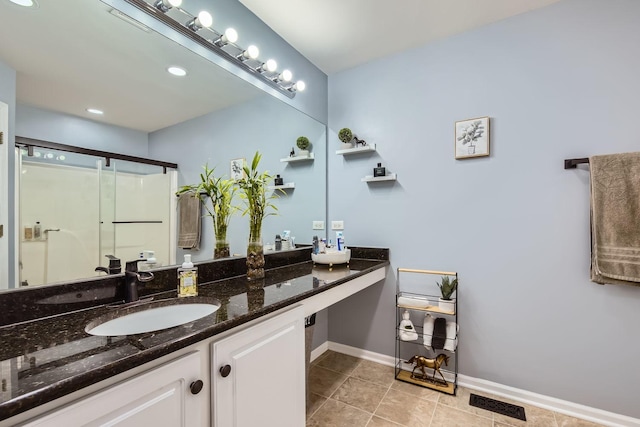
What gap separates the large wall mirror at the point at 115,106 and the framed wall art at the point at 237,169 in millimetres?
29

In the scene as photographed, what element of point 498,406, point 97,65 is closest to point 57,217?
point 97,65

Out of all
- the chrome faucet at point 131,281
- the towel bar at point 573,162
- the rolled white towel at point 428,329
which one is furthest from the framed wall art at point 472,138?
the chrome faucet at point 131,281

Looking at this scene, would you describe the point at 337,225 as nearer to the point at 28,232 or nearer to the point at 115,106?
the point at 115,106

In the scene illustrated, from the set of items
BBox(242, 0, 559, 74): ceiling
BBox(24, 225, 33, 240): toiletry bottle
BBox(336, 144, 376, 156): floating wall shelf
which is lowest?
BBox(24, 225, 33, 240): toiletry bottle

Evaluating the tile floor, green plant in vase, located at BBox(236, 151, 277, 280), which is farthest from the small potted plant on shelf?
the tile floor

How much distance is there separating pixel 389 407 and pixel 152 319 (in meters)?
1.49

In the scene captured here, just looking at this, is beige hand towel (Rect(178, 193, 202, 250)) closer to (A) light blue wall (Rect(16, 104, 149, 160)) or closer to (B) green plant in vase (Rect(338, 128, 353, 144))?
(A) light blue wall (Rect(16, 104, 149, 160))

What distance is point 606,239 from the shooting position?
156 cm

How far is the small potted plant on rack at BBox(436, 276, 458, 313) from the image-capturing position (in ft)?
6.35

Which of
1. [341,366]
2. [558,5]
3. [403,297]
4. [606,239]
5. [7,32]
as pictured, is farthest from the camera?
[341,366]

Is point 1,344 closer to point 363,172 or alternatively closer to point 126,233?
point 126,233

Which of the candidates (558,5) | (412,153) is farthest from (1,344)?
(558,5)

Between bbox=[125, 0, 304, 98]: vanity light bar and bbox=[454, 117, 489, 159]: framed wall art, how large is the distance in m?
1.26

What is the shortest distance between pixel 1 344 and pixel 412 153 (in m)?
2.27
